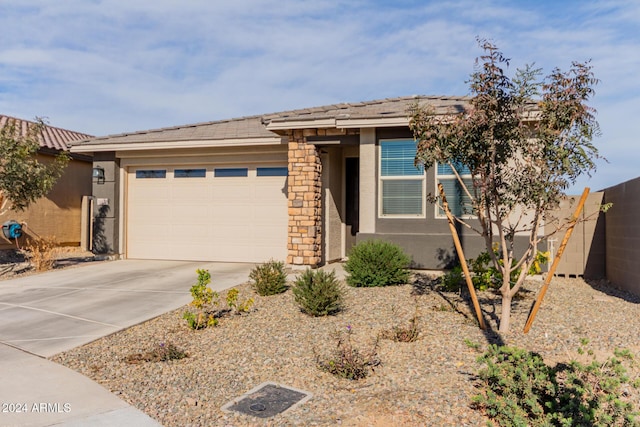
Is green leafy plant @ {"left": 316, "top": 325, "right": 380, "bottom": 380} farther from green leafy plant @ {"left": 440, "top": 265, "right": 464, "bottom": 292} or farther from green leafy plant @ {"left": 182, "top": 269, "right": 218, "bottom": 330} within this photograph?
green leafy plant @ {"left": 440, "top": 265, "right": 464, "bottom": 292}

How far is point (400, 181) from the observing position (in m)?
10.9

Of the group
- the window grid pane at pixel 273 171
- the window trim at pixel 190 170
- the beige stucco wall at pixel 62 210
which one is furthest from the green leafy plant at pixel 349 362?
the beige stucco wall at pixel 62 210

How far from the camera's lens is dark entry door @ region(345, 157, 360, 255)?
43.9ft

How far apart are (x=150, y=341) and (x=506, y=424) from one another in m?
4.47

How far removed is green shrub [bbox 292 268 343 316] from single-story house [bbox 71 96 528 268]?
380 centimetres

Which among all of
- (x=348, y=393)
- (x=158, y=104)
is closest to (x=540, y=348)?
(x=348, y=393)

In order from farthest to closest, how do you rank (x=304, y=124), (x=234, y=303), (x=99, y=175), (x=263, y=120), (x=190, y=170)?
(x=99, y=175) → (x=190, y=170) → (x=263, y=120) → (x=304, y=124) → (x=234, y=303)

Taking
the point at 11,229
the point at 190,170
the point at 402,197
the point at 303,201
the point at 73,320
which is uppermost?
the point at 190,170

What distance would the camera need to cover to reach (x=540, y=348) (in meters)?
5.71

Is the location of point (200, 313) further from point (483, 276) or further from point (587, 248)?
point (587, 248)

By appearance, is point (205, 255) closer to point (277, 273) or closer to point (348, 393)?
point (277, 273)

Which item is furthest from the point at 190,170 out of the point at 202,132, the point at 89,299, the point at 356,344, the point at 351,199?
the point at 356,344

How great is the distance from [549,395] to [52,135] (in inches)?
753

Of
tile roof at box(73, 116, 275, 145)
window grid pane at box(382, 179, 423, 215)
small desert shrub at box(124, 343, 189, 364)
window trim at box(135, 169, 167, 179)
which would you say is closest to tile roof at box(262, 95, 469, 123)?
tile roof at box(73, 116, 275, 145)
